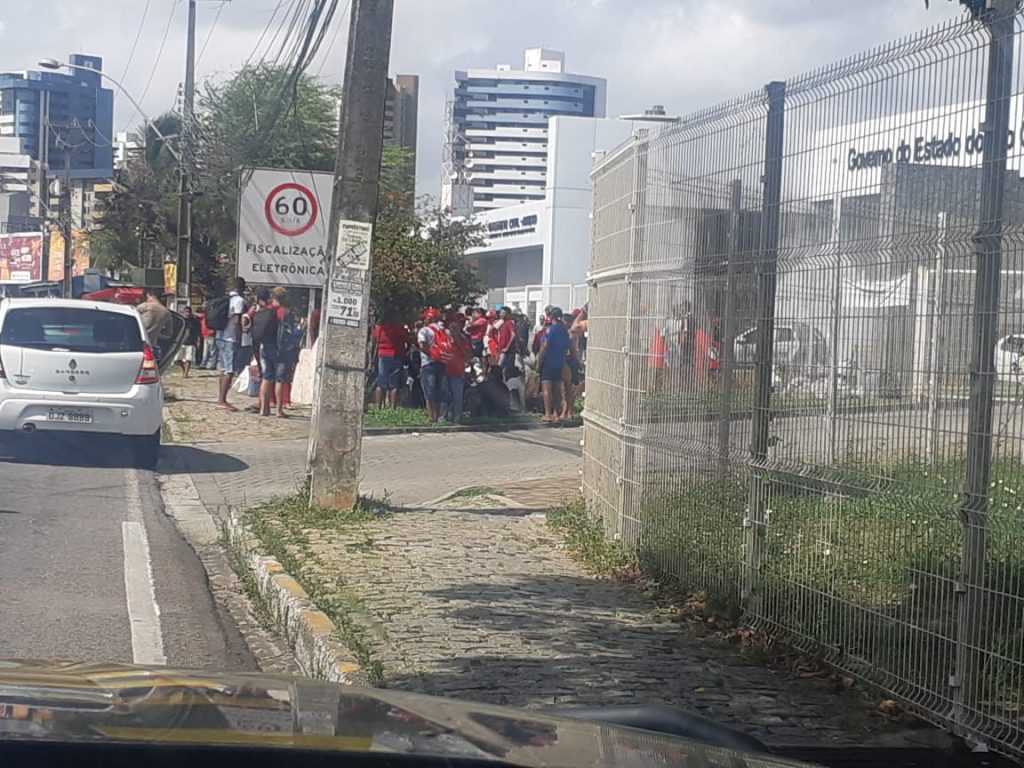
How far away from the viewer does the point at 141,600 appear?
8414mm

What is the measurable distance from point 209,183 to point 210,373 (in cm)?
1516

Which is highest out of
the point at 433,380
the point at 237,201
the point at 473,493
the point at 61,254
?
the point at 61,254

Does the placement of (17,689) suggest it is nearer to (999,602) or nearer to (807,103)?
(999,602)

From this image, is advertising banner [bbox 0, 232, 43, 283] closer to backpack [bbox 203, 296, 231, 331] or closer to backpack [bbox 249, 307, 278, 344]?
backpack [bbox 203, 296, 231, 331]

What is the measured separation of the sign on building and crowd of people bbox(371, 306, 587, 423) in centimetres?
229

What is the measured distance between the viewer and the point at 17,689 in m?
2.32

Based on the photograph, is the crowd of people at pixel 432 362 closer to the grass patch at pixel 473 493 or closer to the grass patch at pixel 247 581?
the grass patch at pixel 473 493

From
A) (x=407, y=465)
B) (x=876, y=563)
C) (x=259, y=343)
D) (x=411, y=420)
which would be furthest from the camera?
(x=411, y=420)

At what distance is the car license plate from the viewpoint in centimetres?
1433

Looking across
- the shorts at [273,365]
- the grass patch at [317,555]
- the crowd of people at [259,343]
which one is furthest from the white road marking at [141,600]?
the shorts at [273,365]

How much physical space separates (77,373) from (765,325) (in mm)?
9355

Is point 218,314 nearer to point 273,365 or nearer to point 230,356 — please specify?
point 230,356

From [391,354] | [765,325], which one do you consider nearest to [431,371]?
[391,354]

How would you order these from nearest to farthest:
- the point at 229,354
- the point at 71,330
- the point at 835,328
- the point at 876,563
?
the point at 876,563, the point at 835,328, the point at 71,330, the point at 229,354
